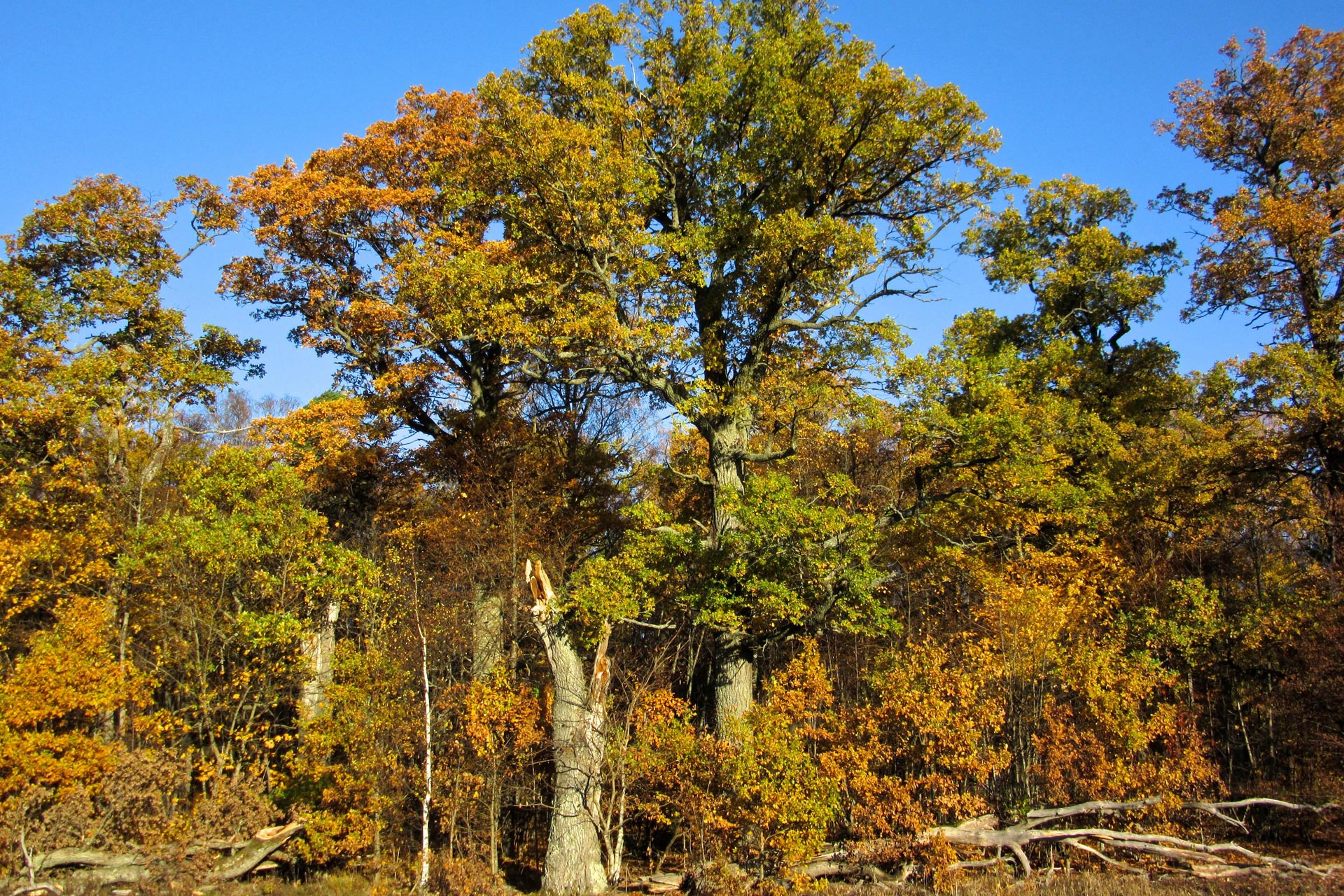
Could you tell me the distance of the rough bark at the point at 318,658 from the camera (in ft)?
48.0

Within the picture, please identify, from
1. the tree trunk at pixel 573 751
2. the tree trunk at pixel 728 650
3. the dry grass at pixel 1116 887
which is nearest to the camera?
the dry grass at pixel 1116 887

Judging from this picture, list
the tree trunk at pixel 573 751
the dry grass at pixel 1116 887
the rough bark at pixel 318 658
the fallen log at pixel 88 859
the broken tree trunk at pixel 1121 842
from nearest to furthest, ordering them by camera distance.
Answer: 1. the dry grass at pixel 1116 887
2. the broken tree trunk at pixel 1121 842
3. the tree trunk at pixel 573 751
4. the fallen log at pixel 88 859
5. the rough bark at pixel 318 658

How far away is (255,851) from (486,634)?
4863mm

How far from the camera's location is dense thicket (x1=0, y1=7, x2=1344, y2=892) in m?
12.6

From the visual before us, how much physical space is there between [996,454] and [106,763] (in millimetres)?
15051

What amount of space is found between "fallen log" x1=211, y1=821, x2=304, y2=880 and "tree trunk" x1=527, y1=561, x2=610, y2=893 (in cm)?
457

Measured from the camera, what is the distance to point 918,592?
70.9 feet

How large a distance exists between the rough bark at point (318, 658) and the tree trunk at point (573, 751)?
430 centimetres

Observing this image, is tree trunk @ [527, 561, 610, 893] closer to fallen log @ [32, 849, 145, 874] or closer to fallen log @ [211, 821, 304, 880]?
fallen log @ [211, 821, 304, 880]

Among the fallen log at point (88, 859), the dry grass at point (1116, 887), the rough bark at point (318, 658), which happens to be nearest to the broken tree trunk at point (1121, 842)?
the dry grass at point (1116, 887)

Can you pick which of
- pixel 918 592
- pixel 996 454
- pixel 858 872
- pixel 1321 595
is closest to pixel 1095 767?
pixel 858 872

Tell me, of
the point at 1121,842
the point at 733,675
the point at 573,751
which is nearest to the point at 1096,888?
the point at 1121,842

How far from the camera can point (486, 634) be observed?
15.2 metres

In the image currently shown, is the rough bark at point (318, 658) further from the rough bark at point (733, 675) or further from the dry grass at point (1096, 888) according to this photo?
the rough bark at point (733, 675)
